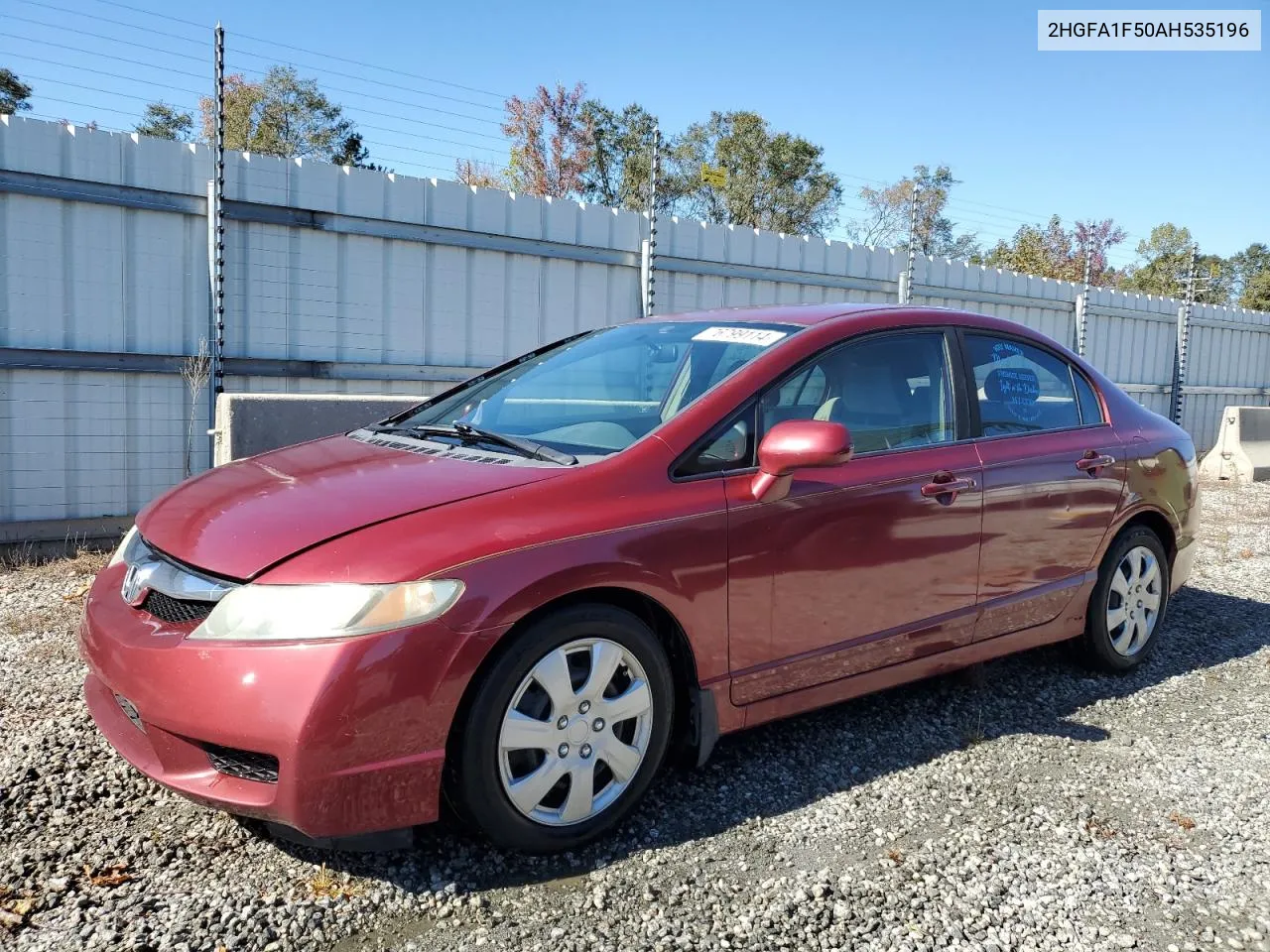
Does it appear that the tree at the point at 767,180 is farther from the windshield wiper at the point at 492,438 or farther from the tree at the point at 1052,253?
the windshield wiper at the point at 492,438

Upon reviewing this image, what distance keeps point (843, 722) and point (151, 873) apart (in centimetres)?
244

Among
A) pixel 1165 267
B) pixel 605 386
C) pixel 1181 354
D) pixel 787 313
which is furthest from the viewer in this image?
pixel 1165 267

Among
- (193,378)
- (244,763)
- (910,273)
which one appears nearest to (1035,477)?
(244,763)

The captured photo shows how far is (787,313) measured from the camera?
3.83 metres

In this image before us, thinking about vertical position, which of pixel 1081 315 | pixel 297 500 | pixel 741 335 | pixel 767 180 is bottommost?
pixel 297 500

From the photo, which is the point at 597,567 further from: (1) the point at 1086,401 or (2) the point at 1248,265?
(2) the point at 1248,265

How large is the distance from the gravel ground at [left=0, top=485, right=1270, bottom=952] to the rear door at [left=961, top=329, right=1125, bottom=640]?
0.52m

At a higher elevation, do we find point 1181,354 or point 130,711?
point 1181,354

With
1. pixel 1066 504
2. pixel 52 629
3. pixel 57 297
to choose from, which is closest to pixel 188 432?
pixel 57 297

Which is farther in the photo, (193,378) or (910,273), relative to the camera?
(910,273)

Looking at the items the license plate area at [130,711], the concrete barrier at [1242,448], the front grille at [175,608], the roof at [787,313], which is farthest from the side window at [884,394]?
the concrete barrier at [1242,448]

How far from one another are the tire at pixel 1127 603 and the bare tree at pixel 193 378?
559cm

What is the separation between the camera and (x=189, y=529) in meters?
2.82

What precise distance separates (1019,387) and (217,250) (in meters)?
5.17
